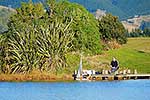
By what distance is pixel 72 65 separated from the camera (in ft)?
348

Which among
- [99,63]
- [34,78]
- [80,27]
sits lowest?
[34,78]

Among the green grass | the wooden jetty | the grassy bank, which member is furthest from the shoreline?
the green grass

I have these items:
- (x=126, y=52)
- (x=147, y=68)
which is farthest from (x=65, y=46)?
(x=126, y=52)

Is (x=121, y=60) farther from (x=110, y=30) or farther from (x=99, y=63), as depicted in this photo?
(x=110, y=30)

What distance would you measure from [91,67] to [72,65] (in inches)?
229

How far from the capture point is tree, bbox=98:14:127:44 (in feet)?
475

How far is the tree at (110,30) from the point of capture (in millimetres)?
144750

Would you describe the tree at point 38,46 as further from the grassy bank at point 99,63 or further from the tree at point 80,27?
the tree at point 80,27

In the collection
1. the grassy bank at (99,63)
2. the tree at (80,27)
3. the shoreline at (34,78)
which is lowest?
the shoreline at (34,78)

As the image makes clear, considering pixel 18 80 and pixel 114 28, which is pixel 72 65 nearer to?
pixel 18 80

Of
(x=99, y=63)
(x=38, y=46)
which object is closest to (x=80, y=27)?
(x=99, y=63)

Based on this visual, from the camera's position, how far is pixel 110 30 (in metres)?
147

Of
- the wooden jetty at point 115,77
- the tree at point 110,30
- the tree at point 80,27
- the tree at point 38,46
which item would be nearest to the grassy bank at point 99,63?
the tree at point 38,46

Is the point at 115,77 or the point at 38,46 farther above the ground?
the point at 38,46
